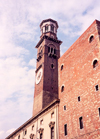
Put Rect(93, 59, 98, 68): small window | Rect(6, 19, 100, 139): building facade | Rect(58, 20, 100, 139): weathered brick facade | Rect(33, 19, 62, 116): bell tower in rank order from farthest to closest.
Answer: Rect(33, 19, 62, 116): bell tower, Rect(93, 59, 98, 68): small window, Rect(6, 19, 100, 139): building facade, Rect(58, 20, 100, 139): weathered brick facade

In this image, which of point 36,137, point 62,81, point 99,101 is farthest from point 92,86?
point 36,137

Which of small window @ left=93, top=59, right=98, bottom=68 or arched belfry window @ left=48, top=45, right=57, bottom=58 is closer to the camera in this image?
small window @ left=93, top=59, right=98, bottom=68

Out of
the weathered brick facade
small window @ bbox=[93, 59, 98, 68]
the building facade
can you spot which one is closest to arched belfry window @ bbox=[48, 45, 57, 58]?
the building facade

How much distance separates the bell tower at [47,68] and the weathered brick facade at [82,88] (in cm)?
1267

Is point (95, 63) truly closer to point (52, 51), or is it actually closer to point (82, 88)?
point (82, 88)

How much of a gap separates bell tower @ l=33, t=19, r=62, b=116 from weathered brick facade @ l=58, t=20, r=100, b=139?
12.7m

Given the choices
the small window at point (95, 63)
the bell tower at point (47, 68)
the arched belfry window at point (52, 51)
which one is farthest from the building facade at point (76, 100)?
the arched belfry window at point (52, 51)

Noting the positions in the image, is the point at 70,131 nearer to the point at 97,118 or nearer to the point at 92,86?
the point at 97,118

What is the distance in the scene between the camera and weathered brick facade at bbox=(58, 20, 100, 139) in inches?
739

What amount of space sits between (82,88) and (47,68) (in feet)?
68.8

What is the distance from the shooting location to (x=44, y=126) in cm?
2744

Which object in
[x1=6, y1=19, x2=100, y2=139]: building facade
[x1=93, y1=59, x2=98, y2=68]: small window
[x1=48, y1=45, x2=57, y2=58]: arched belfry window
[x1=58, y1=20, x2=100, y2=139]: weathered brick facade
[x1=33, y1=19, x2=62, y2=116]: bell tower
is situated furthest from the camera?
[x1=48, y1=45, x2=57, y2=58]: arched belfry window

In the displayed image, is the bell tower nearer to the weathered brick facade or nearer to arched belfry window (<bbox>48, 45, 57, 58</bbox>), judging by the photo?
arched belfry window (<bbox>48, 45, 57, 58</bbox>)

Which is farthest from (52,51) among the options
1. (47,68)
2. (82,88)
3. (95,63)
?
(95,63)
